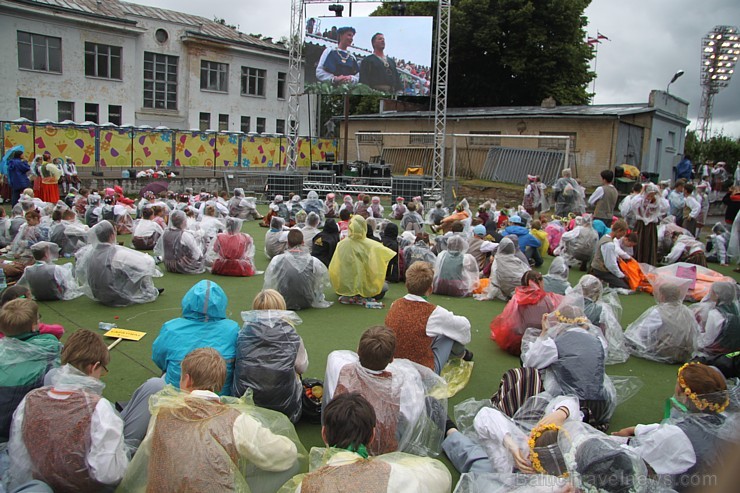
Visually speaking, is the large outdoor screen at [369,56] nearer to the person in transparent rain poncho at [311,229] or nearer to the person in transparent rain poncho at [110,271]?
the person in transparent rain poncho at [311,229]

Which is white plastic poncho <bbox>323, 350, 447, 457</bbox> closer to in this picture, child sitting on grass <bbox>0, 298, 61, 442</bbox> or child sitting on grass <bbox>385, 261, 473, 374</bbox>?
child sitting on grass <bbox>385, 261, 473, 374</bbox>

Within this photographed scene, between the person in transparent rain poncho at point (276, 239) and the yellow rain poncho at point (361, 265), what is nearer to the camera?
the yellow rain poncho at point (361, 265)

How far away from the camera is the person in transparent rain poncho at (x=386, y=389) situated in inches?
142

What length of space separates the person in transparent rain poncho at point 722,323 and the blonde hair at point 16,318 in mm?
6066

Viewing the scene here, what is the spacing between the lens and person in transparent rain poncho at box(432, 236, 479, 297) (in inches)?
344

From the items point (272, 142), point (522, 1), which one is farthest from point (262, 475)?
point (522, 1)

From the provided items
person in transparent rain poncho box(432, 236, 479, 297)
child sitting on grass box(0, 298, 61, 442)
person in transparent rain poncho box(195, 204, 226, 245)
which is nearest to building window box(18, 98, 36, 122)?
person in transparent rain poncho box(195, 204, 226, 245)

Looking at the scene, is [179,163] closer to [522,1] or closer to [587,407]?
[522,1]

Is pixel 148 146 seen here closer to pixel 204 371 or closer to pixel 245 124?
pixel 245 124

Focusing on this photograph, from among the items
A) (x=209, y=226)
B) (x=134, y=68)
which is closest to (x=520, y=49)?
(x=134, y=68)

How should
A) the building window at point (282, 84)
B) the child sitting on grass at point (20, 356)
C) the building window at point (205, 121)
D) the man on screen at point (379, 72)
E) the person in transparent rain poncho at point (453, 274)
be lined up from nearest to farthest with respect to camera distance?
the child sitting on grass at point (20, 356) < the person in transparent rain poncho at point (453, 274) < the man on screen at point (379, 72) < the building window at point (205, 121) < the building window at point (282, 84)

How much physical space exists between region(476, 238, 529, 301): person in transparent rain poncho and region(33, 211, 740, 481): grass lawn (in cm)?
26

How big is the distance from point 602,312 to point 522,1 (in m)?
28.1

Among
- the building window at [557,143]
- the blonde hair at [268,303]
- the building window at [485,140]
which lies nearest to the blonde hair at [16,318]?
the blonde hair at [268,303]
